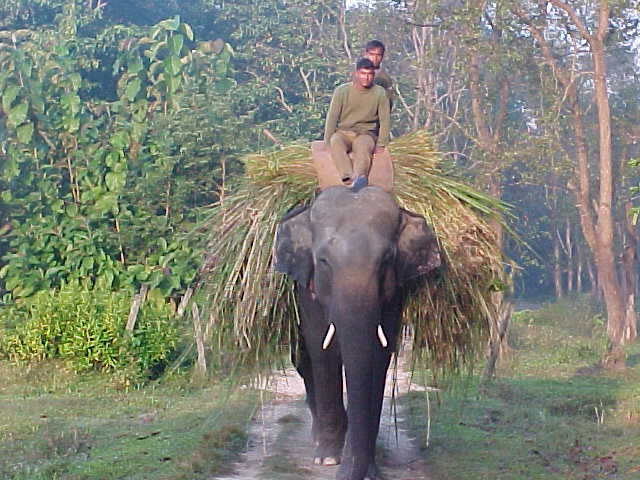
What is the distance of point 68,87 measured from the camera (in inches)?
589

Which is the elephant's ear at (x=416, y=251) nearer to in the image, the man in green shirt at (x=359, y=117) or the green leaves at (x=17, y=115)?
the man in green shirt at (x=359, y=117)

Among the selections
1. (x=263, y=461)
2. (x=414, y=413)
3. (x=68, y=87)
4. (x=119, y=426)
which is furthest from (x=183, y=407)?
(x=68, y=87)

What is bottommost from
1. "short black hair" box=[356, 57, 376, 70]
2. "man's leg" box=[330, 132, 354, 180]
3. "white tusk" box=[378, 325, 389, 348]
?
"white tusk" box=[378, 325, 389, 348]

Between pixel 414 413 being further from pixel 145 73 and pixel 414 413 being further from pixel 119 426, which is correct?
pixel 145 73

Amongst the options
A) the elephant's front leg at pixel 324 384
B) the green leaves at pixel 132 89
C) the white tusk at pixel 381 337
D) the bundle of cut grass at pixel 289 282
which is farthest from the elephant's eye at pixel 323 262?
the green leaves at pixel 132 89

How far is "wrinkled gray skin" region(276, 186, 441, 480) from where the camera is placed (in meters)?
5.52

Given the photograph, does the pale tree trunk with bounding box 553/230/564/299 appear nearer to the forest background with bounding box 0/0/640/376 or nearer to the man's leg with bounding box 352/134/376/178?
the forest background with bounding box 0/0/640/376

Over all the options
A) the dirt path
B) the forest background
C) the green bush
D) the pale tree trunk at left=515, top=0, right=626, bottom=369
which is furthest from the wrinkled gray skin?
the pale tree trunk at left=515, top=0, right=626, bottom=369

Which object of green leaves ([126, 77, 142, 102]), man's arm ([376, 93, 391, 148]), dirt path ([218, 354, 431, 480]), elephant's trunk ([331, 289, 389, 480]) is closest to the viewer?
elephant's trunk ([331, 289, 389, 480])

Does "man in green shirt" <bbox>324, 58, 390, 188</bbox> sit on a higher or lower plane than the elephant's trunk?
higher

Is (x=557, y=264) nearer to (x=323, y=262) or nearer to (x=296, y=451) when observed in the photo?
(x=296, y=451)

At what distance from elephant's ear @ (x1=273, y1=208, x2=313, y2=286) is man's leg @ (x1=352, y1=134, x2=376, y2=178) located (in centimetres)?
51

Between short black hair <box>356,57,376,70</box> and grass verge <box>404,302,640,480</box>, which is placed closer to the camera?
short black hair <box>356,57,376,70</box>

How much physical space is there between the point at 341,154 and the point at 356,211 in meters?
0.76
